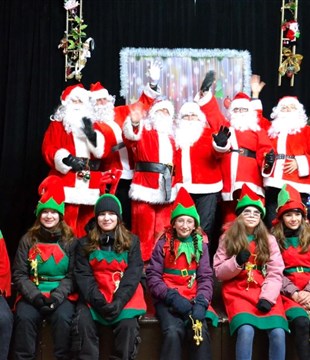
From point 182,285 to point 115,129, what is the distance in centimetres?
187

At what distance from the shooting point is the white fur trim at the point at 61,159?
15.5ft

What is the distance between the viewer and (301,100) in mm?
5754

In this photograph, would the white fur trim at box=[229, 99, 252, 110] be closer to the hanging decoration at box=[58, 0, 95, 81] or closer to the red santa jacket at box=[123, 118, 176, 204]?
the red santa jacket at box=[123, 118, 176, 204]

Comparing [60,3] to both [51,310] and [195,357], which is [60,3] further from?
[195,357]

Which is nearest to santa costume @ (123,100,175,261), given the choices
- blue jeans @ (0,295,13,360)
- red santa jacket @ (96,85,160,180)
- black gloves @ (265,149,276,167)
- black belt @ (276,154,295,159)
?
red santa jacket @ (96,85,160,180)

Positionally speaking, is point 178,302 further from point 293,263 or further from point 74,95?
point 74,95

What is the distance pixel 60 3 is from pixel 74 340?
3469 millimetres

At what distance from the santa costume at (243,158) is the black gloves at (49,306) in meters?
1.87

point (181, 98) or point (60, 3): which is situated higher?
point (60, 3)

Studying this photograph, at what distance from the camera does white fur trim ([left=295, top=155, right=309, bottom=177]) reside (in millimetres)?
4719

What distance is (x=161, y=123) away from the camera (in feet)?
15.9

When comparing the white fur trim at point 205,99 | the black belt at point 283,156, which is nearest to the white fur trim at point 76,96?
the white fur trim at point 205,99

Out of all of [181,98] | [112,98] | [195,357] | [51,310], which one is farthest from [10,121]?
[195,357]

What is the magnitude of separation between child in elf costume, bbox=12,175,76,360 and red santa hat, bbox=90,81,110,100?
1.41 meters
